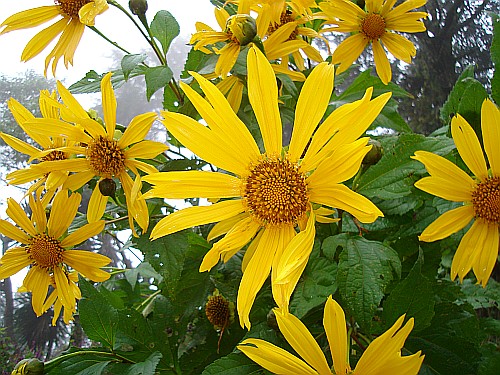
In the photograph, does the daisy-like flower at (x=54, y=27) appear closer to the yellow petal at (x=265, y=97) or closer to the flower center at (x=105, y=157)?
the flower center at (x=105, y=157)

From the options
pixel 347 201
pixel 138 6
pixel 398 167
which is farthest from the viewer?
pixel 138 6

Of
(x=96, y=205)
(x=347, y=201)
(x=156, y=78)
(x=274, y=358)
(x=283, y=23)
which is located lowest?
(x=274, y=358)

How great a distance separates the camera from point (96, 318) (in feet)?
2.06

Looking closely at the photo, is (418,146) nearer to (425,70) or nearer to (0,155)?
(425,70)

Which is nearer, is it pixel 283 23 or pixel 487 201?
pixel 487 201

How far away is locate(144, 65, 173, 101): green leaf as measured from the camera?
1.90 ft

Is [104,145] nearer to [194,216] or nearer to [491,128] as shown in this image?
[194,216]

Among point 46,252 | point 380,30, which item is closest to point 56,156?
point 46,252

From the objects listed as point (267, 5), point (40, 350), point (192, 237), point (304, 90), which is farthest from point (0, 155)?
point (304, 90)

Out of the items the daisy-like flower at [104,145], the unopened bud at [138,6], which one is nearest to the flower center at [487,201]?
the daisy-like flower at [104,145]

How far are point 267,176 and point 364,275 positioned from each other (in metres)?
0.13

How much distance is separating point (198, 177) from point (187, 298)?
24 centimetres

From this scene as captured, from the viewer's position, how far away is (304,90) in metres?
0.46

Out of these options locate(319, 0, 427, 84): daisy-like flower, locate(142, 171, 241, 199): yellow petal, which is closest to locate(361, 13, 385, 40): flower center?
locate(319, 0, 427, 84): daisy-like flower
